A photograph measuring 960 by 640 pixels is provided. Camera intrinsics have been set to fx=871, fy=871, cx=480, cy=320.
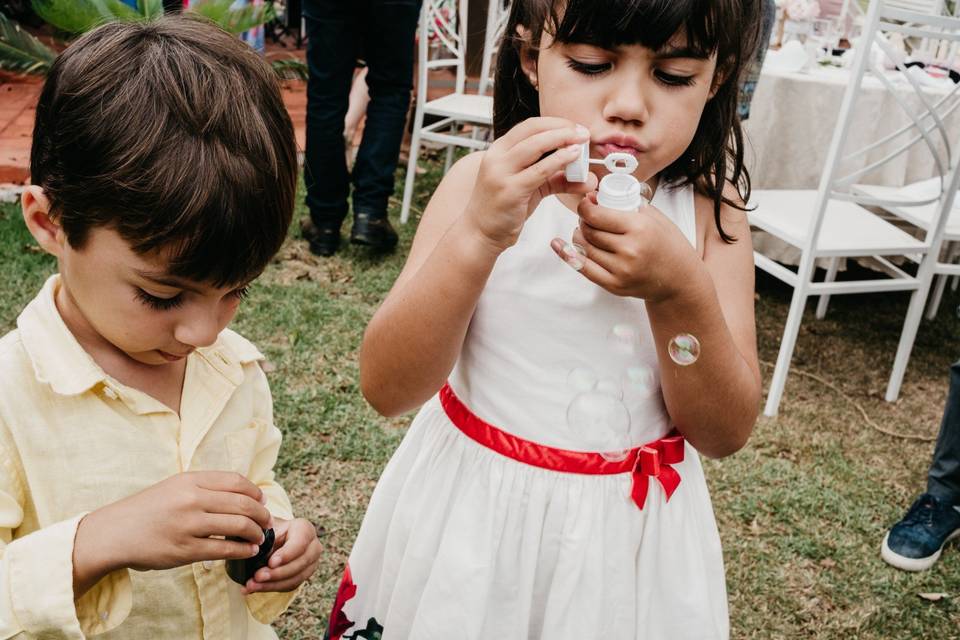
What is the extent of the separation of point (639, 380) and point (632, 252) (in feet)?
0.93

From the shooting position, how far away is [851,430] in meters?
2.97

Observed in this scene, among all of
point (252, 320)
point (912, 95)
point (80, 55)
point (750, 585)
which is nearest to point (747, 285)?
point (80, 55)

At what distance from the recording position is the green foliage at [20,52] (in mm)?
3275

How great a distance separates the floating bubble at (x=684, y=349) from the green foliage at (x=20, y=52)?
9.90ft

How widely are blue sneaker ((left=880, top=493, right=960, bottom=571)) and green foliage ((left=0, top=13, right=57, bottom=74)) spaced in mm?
3267

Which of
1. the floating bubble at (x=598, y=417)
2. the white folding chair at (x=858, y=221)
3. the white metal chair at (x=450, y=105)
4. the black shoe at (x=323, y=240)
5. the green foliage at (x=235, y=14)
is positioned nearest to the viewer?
the floating bubble at (x=598, y=417)

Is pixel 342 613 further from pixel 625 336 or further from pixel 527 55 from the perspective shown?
pixel 527 55

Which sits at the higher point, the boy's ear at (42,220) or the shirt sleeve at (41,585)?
the boy's ear at (42,220)

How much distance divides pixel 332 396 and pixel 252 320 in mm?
593

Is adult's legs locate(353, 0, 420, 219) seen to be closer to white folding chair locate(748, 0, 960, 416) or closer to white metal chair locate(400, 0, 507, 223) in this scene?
white metal chair locate(400, 0, 507, 223)

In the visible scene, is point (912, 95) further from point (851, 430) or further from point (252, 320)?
point (252, 320)

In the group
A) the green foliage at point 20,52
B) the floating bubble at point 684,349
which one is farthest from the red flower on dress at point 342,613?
the green foliage at point 20,52

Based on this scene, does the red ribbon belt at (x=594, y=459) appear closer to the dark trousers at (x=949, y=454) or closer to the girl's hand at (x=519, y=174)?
the girl's hand at (x=519, y=174)

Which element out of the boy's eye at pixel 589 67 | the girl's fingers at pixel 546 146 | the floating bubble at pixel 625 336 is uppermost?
the boy's eye at pixel 589 67
